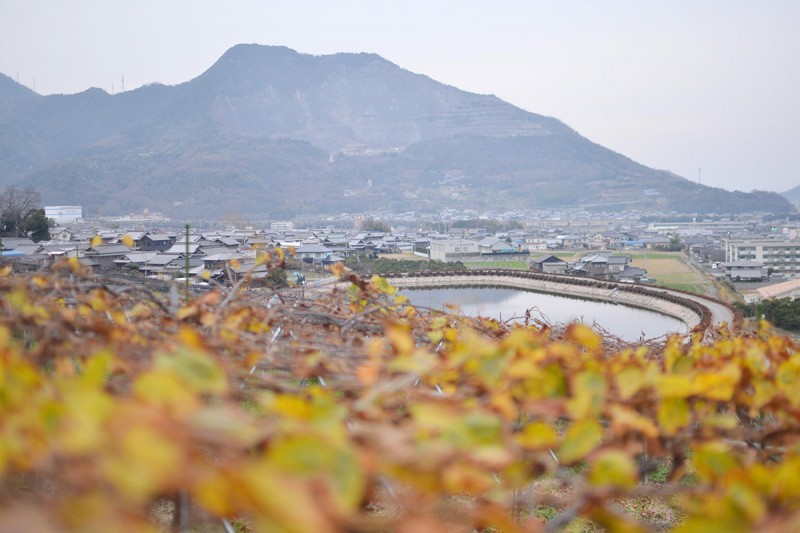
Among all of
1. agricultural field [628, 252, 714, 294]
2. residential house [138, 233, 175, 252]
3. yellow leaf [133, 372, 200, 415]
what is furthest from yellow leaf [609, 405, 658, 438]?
residential house [138, 233, 175, 252]

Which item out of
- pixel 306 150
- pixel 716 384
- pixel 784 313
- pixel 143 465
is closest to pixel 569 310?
pixel 784 313

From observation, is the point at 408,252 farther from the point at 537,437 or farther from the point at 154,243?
the point at 537,437

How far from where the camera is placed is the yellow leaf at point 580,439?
0.78 metres

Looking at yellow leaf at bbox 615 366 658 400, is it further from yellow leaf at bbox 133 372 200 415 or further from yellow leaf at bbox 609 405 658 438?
yellow leaf at bbox 133 372 200 415

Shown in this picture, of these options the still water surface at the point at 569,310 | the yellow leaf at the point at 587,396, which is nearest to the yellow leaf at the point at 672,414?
the yellow leaf at the point at 587,396

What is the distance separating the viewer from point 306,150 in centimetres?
7000

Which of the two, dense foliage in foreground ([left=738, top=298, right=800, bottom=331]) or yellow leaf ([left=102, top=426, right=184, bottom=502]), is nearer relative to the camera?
yellow leaf ([left=102, top=426, right=184, bottom=502])

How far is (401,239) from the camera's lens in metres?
30.7

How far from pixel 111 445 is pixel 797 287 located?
1720 cm

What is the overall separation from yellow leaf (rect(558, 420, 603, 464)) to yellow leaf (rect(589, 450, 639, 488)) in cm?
2

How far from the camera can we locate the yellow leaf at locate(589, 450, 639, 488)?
0.75 metres

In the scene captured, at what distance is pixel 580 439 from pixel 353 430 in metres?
0.27

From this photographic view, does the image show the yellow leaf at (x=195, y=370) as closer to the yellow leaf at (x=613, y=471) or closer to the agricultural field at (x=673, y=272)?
the yellow leaf at (x=613, y=471)

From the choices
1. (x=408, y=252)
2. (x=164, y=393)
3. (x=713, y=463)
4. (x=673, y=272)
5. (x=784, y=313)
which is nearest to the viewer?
(x=164, y=393)
